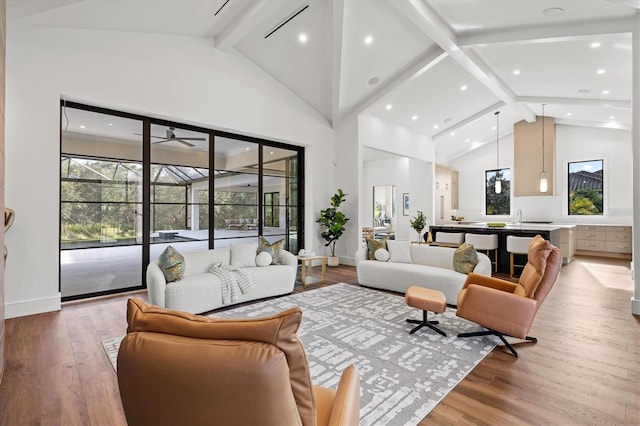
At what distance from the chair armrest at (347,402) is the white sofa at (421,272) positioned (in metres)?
3.28

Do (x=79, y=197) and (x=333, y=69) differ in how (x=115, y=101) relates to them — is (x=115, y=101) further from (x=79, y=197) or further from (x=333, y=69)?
(x=333, y=69)

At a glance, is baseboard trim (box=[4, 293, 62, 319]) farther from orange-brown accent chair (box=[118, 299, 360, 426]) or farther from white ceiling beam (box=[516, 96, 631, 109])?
white ceiling beam (box=[516, 96, 631, 109])

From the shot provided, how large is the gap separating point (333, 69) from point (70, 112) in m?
4.09

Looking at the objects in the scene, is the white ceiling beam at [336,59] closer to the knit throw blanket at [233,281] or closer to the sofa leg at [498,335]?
the knit throw blanket at [233,281]

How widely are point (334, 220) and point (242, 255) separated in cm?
271

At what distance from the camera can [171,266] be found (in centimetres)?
386

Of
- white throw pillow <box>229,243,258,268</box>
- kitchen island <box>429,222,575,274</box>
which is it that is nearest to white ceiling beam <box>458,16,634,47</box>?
kitchen island <box>429,222,575,274</box>

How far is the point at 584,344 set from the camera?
3.04 meters

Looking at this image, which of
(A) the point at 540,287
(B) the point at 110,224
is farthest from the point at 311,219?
(A) the point at 540,287

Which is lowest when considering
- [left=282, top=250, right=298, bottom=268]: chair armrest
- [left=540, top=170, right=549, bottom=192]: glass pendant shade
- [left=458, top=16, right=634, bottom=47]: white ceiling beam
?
[left=282, top=250, right=298, bottom=268]: chair armrest

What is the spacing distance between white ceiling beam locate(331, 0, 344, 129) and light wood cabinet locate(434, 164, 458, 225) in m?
4.36

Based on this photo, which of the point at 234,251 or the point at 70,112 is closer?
the point at 70,112

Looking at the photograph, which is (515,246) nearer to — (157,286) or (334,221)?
(334,221)

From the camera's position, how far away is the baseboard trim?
372 centimetres
